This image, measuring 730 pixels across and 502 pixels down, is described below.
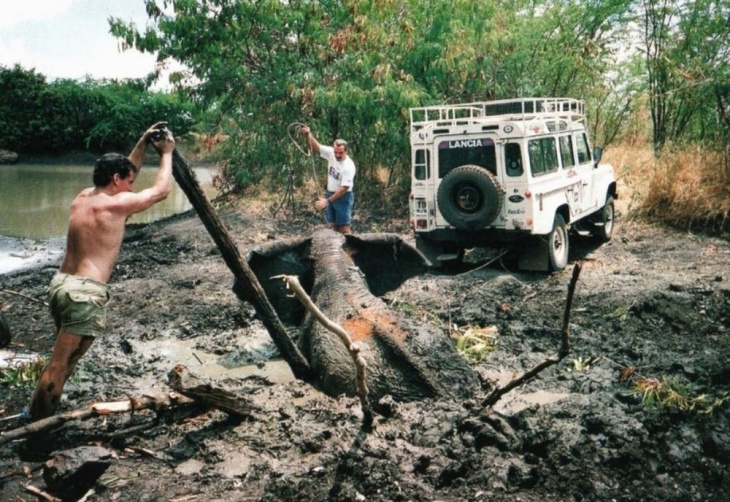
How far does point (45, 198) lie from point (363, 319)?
65.6ft

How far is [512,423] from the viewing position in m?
4.31

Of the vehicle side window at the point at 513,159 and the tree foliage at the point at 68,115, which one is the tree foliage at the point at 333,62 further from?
the tree foliage at the point at 68,115

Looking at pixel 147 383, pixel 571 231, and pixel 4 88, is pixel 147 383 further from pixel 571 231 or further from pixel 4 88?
pixel 4 88

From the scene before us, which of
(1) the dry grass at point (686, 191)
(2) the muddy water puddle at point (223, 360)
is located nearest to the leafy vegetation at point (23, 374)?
(2) the muddy water puddle at point (223, 360)

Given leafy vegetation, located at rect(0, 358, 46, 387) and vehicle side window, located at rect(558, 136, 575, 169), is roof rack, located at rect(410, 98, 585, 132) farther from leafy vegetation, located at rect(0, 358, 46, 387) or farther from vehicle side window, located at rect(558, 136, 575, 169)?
leafy vegetation, located at rect(0, 358, 46, 387)

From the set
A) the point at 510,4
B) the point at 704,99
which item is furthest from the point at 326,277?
the point at 510,4

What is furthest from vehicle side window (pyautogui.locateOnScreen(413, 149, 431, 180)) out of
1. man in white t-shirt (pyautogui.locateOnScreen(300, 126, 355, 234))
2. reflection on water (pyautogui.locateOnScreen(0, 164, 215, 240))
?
reflection on water (pyautogui.locateOnScreen(0, 164, 215, 240))

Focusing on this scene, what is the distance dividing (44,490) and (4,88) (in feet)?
125

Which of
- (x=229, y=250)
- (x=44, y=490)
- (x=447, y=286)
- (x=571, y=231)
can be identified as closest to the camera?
(x=44, y=490)

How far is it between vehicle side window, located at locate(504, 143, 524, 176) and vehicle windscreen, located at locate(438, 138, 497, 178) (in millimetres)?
162

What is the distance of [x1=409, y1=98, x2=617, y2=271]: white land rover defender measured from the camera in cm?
892

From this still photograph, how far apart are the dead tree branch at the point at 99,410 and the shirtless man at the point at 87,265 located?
0.27 metres

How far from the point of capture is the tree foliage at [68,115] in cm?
3594

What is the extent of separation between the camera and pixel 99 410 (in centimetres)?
413
